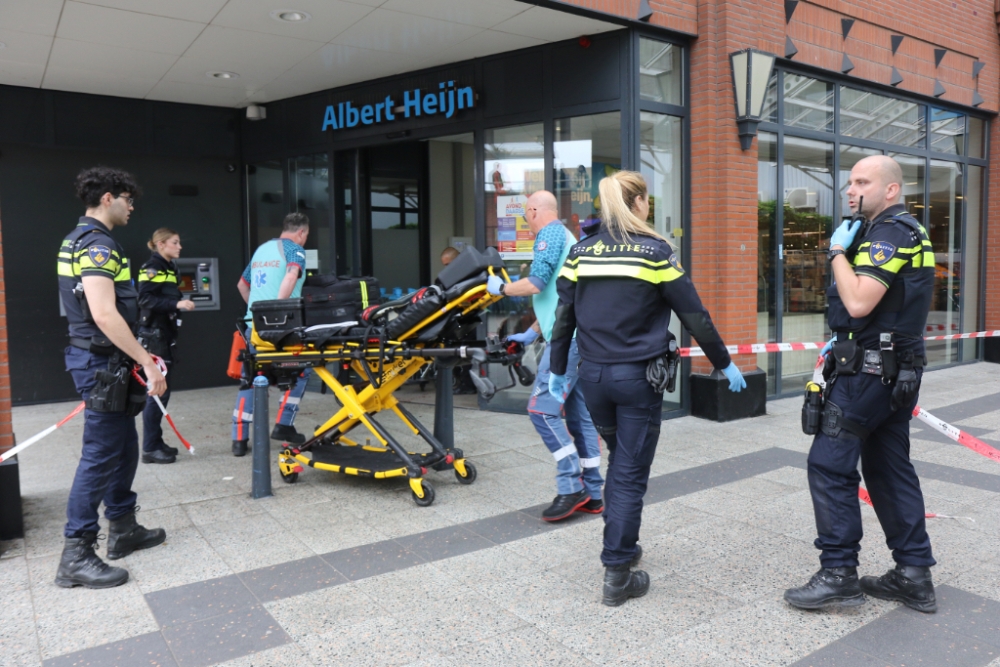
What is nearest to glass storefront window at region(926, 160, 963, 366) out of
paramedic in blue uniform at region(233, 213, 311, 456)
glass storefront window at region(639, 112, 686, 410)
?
glass storefront window at region(639, 112, 686, 410)

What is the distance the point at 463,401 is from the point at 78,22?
5.46m

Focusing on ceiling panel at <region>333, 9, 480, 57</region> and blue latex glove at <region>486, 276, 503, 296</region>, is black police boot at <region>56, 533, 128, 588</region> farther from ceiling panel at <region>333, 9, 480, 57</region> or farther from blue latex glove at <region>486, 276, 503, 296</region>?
ceiling panel at <region>333, 9, 480, 57</region>

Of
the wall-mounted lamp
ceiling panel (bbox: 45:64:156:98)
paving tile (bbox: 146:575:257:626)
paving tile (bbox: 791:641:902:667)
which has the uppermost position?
ceiling panel (bbox: 45:64:156:98)

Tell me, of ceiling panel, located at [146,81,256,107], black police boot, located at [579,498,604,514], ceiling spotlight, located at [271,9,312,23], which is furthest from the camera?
ceiling panel, located at [146,81,256,107]

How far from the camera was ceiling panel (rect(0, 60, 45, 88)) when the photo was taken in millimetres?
7894

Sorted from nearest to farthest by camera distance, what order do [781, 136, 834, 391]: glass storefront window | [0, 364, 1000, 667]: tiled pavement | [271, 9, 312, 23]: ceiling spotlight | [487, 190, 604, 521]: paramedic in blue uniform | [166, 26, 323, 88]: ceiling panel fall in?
[0, 364, 1000, 667]: tiled pavement < [487, 190, 604, 521]: paramedic in blue uniform < [271, 9, 312, 23]: ceiling spotlight < [166, 26, 323, 88]: ceiling panel < [781, 136, 834, 391]: glass storefront window

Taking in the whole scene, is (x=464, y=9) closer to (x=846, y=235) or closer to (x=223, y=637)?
(x=846, y=235)

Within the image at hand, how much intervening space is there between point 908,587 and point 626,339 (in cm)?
175

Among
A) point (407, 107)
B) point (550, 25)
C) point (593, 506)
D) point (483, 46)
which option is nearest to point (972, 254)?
point (550, 25)

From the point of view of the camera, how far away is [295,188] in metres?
10.2

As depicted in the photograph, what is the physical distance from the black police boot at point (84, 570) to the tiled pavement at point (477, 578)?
7 cm

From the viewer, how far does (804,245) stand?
29.9 feet

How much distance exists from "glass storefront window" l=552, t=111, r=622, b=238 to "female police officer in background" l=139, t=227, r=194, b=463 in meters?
3.71

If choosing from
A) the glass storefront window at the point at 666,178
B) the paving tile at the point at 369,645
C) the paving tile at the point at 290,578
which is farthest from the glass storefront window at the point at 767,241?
the paving tile at the point at 369,645
